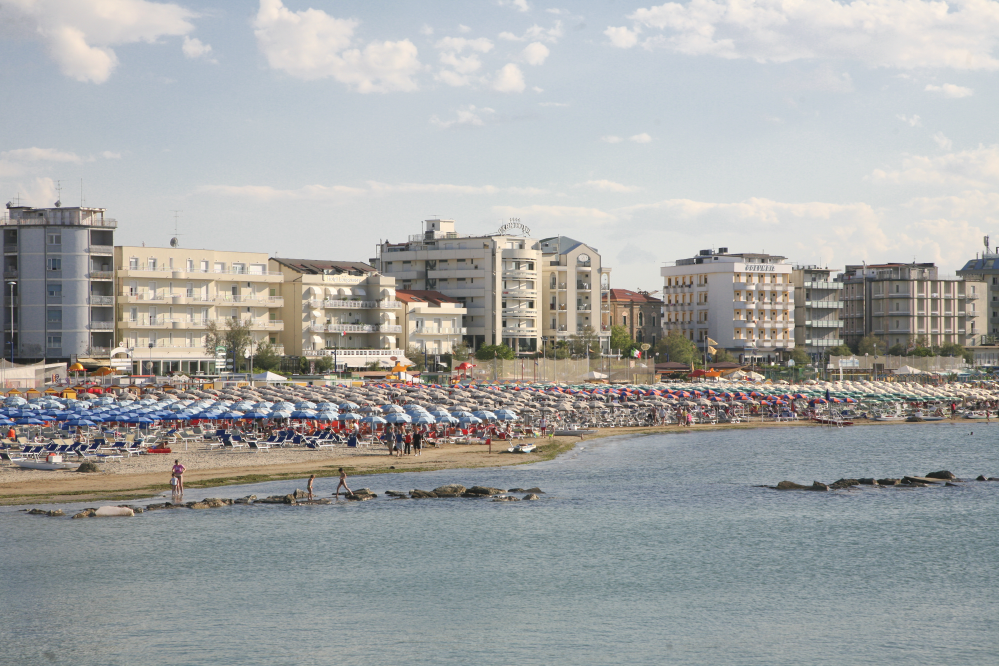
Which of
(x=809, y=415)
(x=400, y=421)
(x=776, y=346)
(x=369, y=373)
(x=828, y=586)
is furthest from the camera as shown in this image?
(x=776, y=346)

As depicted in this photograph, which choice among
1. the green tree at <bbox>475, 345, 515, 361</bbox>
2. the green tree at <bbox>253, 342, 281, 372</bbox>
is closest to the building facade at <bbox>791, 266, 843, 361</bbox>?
the green tree at <bbox>475, 345, 515, 361</bbox>

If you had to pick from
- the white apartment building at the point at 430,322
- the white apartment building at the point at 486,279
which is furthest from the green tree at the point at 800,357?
the white apartment building at the point at 430,322

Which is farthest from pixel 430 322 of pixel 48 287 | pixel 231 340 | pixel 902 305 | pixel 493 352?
pixel 902 305

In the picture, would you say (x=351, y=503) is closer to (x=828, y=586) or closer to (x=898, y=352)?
(x=828, y=586)

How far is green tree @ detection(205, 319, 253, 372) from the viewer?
9462cm

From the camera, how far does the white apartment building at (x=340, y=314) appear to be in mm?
105812

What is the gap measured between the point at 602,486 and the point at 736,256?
99.4 m

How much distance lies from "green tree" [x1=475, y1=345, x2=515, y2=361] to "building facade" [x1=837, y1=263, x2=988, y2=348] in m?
60.2

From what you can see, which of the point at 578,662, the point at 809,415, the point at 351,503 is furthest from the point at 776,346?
the point at 578,662

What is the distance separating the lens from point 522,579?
3069cm

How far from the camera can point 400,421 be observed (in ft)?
177

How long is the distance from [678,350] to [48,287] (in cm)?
6543

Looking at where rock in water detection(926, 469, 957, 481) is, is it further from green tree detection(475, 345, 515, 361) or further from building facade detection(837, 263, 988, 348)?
building facade detection(837, 263, 988, 348)

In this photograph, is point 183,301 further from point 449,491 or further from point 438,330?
point 449,491
